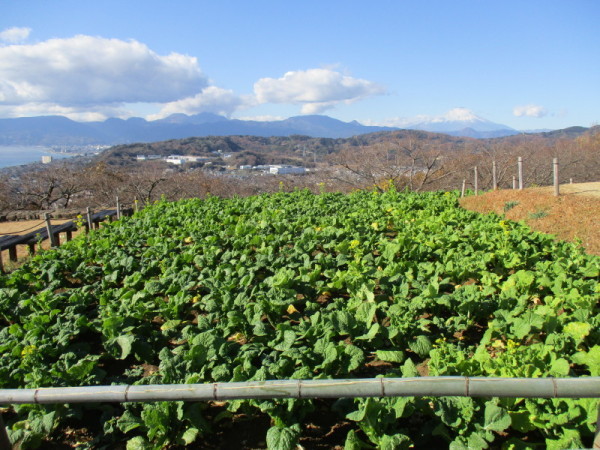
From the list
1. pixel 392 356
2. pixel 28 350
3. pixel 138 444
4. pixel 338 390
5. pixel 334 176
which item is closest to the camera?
pixel 338 390

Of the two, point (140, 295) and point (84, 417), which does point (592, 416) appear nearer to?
point (84, 417)

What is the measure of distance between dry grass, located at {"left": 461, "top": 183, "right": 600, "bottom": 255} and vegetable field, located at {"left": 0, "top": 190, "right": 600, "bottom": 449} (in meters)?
1.99

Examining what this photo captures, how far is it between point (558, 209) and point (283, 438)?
33.1 ft

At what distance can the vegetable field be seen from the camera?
279 cm

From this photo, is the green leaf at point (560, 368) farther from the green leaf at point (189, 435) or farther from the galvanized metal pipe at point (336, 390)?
the green leaf at point (189, 435)

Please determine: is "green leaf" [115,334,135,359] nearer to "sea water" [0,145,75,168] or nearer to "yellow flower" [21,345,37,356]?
"yellow flower" [21,345,37,356]

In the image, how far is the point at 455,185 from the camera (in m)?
39.3

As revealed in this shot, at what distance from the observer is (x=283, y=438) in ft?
8.69

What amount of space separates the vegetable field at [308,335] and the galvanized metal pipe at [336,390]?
87 centimetres

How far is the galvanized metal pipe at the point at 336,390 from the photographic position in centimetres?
175

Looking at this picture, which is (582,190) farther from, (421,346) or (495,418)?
(495,418)

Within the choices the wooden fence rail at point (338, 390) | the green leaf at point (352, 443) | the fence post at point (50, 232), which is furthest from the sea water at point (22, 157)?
the green leaf at point (352, 443)

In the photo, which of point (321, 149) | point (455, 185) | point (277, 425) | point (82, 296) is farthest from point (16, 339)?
point (321, 149)

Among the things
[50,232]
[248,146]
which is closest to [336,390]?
[50,232]
